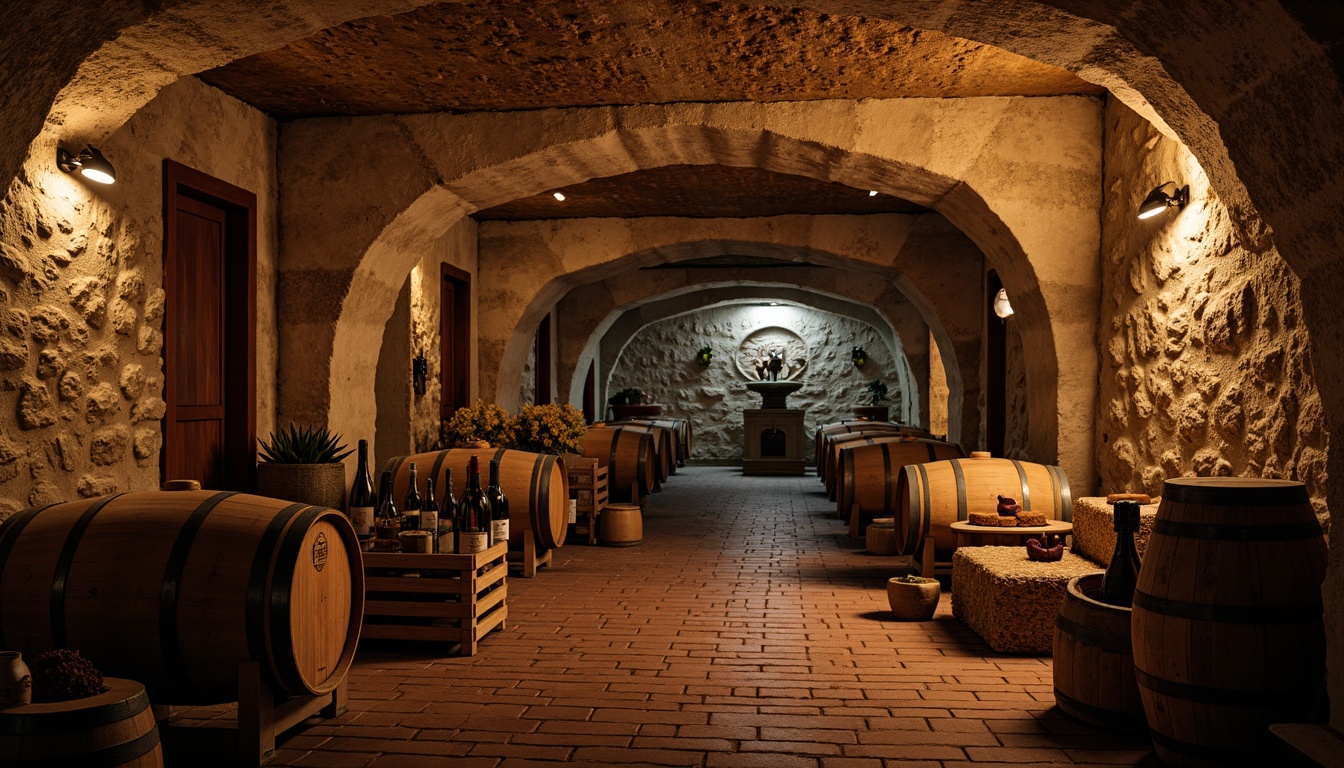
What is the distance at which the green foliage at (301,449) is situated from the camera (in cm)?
523

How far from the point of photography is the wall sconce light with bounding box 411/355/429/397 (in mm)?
7586

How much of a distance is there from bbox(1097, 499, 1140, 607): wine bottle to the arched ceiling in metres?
2.25

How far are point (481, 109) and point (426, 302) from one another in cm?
235

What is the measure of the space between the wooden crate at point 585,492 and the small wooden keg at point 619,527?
8 centimetres

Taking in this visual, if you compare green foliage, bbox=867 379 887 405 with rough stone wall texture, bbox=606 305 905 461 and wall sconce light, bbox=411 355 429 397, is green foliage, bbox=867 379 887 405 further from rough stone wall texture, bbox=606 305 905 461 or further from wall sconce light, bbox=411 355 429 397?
wall sconce light, bbox=411 355 429 397

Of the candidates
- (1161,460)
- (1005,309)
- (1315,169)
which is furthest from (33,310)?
(1005,309)

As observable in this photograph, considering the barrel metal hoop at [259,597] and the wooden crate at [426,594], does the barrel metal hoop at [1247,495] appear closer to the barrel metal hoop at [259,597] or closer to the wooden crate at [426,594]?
the barrel metal hoop at [259,597]

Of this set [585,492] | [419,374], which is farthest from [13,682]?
[419,374]

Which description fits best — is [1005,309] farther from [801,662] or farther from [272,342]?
[272,342]

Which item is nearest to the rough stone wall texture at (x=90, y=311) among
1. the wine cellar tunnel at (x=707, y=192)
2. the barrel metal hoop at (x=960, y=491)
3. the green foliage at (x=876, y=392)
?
the wine cellar tunnel at (x=707, y=192)

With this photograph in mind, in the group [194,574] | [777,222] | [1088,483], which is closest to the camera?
[194,574]

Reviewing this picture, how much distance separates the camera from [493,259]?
912 cm

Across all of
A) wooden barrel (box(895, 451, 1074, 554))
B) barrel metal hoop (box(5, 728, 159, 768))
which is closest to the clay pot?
barrel metal hoop (box(5, 728, 159, 768))

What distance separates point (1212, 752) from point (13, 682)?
2715 millimetres
